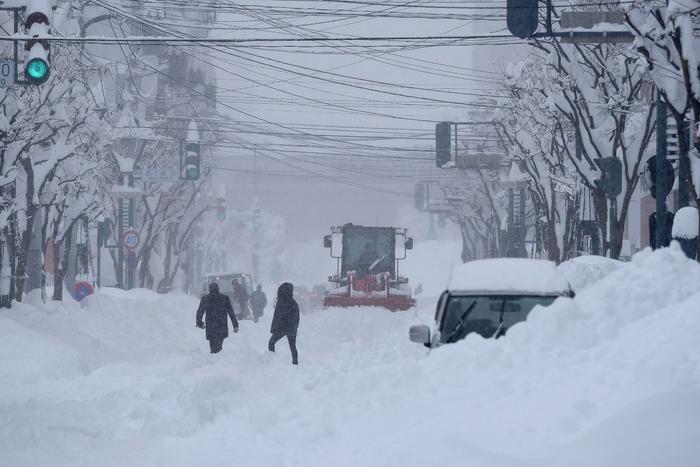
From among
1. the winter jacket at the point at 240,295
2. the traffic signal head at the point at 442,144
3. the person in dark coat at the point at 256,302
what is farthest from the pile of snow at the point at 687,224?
the person in dark coat at the point at 256,302

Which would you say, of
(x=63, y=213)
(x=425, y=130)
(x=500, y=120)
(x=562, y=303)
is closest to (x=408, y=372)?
(x=562, y=303)

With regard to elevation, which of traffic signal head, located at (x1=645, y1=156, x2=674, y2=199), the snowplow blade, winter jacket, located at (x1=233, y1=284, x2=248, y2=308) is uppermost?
traffic signal head, located at (x1=645, y1=156, x2=674, y2=199)

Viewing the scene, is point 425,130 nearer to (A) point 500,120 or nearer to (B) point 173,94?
(B) point 173,94

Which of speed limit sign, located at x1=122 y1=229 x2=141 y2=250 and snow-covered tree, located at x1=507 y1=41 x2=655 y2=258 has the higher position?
snow-covered tree, located at x1=507 y1=41 x2=655 y2=258

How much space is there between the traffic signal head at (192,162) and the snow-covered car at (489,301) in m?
24.0

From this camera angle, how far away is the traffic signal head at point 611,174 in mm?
22734

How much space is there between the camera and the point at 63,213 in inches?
1287

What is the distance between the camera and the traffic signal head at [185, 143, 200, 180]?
113 feet

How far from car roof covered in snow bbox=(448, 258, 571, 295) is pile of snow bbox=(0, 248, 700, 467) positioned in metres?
0.99

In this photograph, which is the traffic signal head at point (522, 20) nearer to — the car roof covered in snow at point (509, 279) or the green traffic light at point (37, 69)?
the car roof covered in snow at point (509, 279)

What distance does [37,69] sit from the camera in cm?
1499

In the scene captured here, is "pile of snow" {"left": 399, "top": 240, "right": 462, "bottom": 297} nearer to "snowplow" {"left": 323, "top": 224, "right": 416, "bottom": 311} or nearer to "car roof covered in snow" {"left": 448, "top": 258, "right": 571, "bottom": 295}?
"snowplow" {"left": 323, "top": 224, "right": 416, "bottom": 311}

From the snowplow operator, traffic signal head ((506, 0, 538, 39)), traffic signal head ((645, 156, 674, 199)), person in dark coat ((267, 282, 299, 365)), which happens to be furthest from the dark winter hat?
the snowplow operator

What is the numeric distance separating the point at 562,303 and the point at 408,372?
57.6 inches
